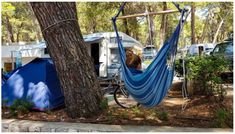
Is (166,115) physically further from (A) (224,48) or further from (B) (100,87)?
(A) (224,48)

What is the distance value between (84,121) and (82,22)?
19.8m

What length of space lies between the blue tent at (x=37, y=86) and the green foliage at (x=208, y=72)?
2.22 meters

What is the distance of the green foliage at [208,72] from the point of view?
5.45m

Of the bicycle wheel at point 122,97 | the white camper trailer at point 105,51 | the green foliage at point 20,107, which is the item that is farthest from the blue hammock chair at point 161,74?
the white camper trailer at point 105,51

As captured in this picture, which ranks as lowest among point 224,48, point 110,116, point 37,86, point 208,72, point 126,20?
point 110,116

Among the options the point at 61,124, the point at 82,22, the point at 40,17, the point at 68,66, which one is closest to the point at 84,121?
the point at 61,124

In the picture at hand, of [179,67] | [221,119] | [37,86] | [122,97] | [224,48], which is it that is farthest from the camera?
[224,48]

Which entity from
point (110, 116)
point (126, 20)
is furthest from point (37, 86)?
point (126, 20)

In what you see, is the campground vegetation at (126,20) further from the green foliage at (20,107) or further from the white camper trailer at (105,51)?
the green foliage at (20,107)

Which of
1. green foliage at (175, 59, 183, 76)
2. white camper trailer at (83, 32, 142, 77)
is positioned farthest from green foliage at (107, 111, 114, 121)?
white camper trailer at (83, 32, 142, 77)

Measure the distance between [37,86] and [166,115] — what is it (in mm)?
2141

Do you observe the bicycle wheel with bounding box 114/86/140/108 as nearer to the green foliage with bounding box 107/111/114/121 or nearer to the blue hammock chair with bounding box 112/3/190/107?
the green foliage with bounding box 107/111/114/121

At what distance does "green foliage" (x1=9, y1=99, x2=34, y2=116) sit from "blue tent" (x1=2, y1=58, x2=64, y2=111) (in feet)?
0.30

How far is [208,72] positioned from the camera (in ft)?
18.3
